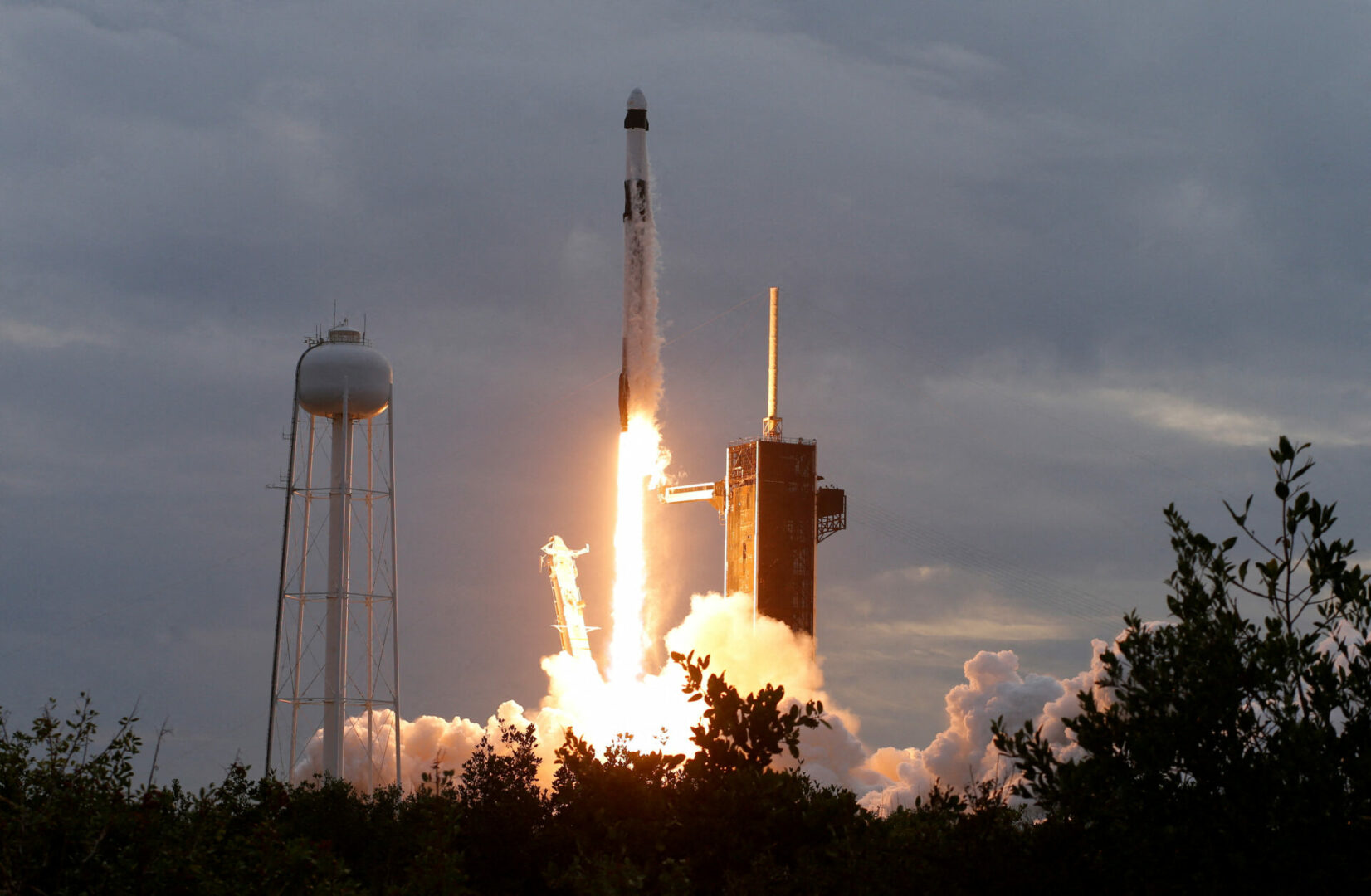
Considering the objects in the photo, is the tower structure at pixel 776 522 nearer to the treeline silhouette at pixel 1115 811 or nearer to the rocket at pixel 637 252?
the rocket at pixel 637 252

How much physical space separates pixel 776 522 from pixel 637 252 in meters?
22.1

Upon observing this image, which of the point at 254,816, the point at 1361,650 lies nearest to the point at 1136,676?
the point at 1361,650

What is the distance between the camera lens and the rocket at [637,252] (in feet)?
242

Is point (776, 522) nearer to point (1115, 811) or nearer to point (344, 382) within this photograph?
point (344, 382)

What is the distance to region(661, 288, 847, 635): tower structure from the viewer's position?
90062mm

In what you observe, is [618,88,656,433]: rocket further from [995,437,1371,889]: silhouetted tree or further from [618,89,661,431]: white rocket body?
[995,437,1371,889]: silhouetted tree

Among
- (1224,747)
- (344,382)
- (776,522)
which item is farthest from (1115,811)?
(776,522)

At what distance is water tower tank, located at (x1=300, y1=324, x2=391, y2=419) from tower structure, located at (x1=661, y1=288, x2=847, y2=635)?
27269mm

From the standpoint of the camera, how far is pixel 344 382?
68.9m

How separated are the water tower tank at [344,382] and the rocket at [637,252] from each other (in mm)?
11920

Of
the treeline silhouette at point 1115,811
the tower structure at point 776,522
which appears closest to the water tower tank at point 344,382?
the tower structure at point 776,522

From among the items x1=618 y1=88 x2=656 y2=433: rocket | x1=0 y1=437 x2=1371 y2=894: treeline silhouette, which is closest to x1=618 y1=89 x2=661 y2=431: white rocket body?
x1=618 y1=88 x2=656 y2=433: rocket

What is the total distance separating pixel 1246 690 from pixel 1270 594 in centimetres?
139

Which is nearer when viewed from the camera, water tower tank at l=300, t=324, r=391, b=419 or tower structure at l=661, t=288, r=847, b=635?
water tower tank at l=300, t=324, r=391, b=419
